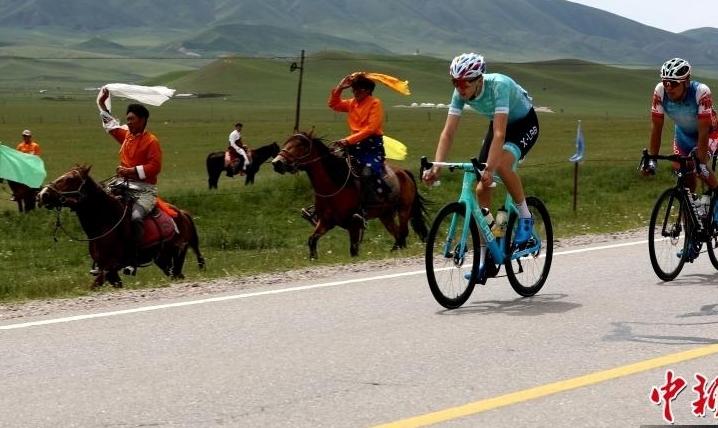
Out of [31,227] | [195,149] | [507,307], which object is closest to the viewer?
[507,307]

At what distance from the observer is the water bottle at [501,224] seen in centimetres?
979

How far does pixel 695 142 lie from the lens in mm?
11312

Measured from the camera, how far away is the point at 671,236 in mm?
11117

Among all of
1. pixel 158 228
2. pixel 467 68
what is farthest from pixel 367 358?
pixel 158 228

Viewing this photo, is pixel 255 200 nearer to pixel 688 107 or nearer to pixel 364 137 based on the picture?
pixel 364 137

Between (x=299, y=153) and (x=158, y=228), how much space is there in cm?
253

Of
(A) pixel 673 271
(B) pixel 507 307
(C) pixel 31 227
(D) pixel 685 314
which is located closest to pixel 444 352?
(B) pixel 507 307

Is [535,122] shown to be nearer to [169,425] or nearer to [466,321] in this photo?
[466,321]

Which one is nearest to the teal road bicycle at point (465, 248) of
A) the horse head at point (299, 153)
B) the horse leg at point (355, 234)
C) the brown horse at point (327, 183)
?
the brown horse at point (327, 183)

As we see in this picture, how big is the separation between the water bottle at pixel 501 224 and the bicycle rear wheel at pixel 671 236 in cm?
188

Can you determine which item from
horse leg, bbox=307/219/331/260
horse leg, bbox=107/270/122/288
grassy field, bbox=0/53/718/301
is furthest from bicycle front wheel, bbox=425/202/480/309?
horse leg, bbox=307/219/331/260

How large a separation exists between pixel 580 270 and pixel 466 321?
3222 millimetres

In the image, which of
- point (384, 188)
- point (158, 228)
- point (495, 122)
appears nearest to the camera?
point (495, 122)

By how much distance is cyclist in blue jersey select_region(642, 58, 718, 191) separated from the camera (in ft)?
34.6
